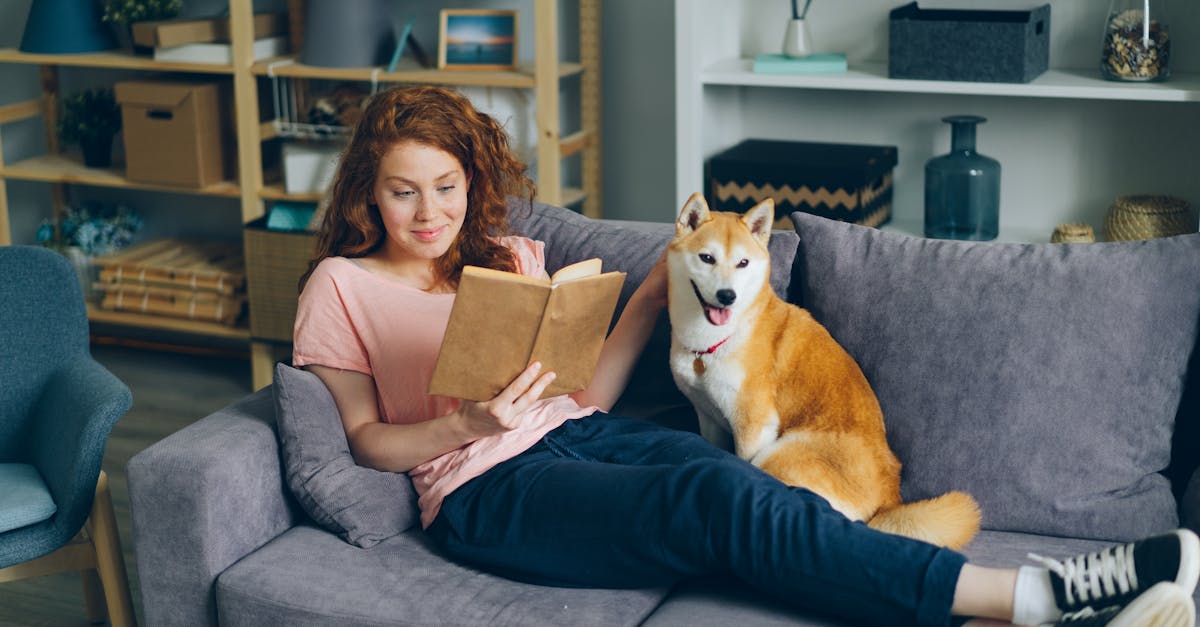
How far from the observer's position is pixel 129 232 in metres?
3.90

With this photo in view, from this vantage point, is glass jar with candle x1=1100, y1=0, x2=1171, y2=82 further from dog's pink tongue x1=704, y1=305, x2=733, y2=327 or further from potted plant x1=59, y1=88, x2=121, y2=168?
potted plant x1=59, y1=88, x2=121, y2=168

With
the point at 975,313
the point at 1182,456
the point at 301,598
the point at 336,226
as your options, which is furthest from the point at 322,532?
the point at 1182,456

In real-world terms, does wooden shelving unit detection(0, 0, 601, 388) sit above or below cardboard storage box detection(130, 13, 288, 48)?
below

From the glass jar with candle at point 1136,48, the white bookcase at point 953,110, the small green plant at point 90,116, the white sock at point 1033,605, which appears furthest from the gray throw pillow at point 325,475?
the small green plant at point 90,116

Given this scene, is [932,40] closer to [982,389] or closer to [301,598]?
[982,389]

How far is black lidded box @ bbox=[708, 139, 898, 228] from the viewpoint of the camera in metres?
2.78

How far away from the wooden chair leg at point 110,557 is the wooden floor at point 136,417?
1.17 ft

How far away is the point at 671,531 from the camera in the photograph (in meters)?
1.57

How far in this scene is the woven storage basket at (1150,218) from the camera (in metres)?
2.64

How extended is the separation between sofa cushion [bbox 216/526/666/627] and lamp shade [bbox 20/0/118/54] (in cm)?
231

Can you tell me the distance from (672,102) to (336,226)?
63.2 inches

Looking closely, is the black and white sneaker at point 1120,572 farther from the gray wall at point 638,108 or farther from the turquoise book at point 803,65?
the gray wall at point 638,108

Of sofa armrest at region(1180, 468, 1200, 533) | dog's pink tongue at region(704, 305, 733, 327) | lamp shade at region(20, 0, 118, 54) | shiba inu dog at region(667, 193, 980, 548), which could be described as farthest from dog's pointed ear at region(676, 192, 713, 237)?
lamp shade at region(20, 0, 118, 54)

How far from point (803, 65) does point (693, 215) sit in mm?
1185
